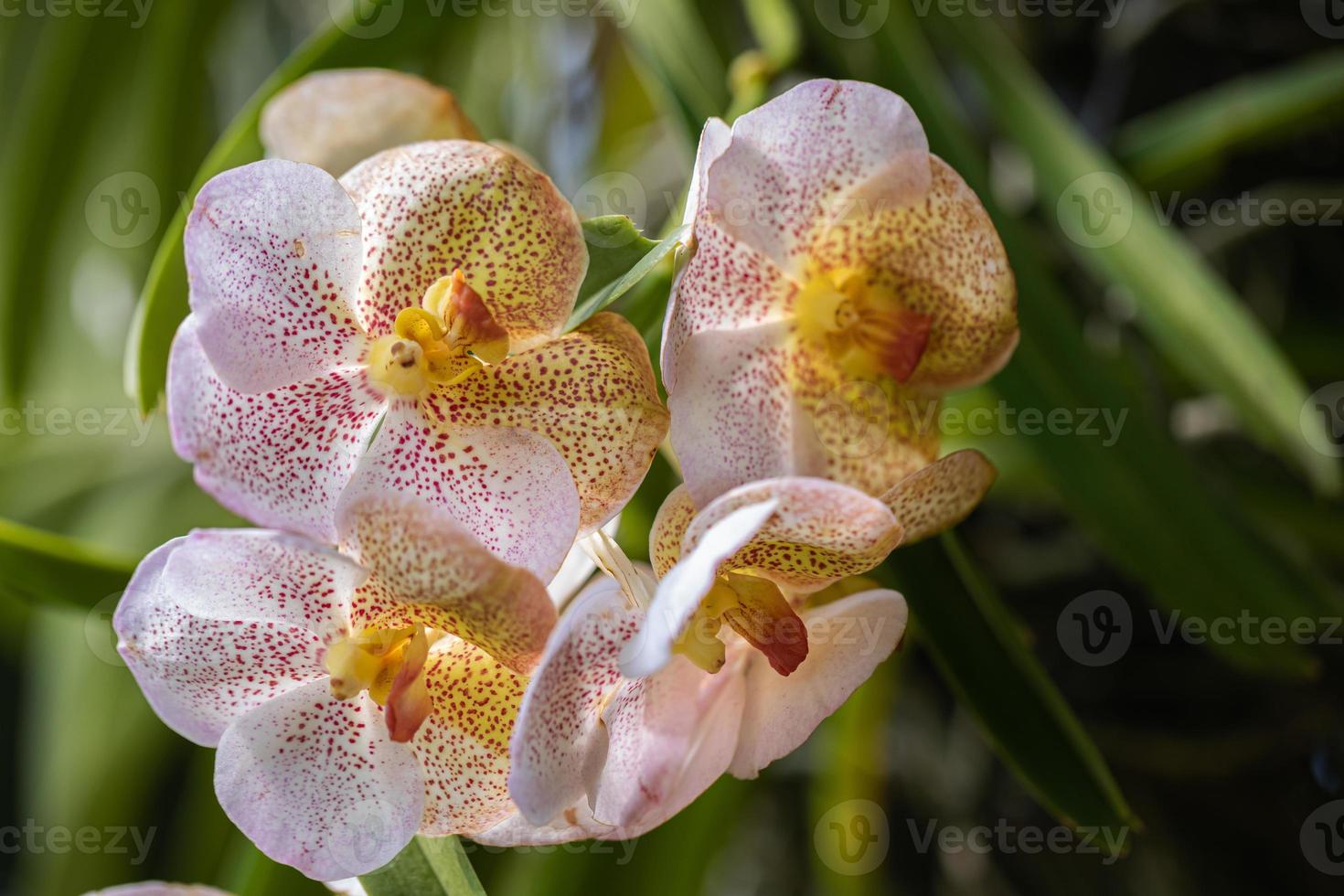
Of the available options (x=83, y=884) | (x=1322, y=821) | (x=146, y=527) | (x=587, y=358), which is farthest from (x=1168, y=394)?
(x=83, y=884)

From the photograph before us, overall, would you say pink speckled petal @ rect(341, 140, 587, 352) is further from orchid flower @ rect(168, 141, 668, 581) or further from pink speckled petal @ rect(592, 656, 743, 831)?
pink speckled petal @ rect(592, 656, 743, 831)

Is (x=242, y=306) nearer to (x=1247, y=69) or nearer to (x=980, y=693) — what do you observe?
(x=980, y=693)

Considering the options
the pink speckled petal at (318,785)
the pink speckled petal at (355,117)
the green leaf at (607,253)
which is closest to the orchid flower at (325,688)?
the pink speckled petal at (318,785)

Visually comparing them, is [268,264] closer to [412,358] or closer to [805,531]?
[412,358]

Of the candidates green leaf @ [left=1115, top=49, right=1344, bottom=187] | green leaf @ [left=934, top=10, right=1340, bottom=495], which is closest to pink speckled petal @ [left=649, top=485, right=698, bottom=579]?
green leaf @ [left=934, top=10, right=1340, bottom=495]

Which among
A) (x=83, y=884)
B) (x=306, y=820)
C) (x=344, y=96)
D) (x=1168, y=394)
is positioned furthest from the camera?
(x=83, y=884)

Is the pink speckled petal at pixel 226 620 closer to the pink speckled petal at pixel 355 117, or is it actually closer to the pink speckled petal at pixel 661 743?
the pink speckled petal at pixel 661 743
